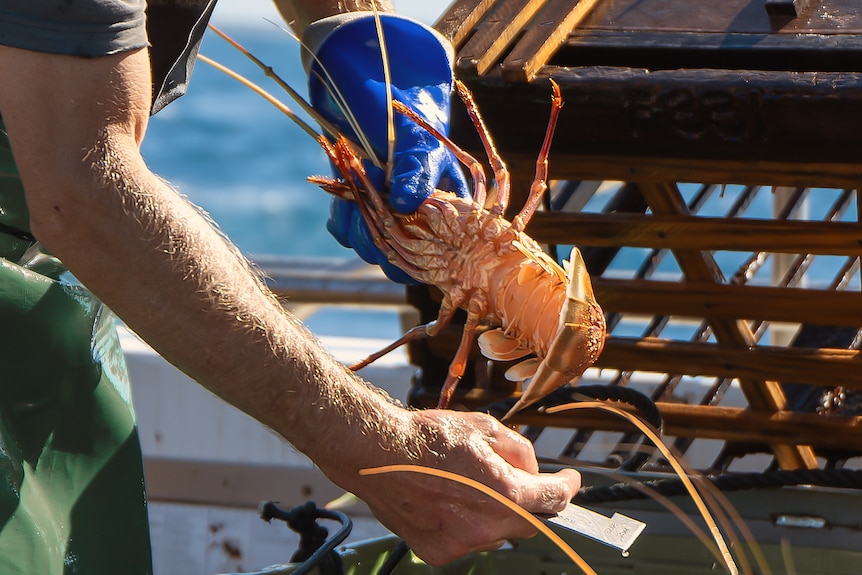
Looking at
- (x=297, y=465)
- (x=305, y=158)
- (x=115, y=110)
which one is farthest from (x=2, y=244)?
(x=305, y=158)

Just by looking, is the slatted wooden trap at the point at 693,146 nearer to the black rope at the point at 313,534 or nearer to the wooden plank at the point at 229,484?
the black rope at the point at 313,534

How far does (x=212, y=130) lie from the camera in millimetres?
25250

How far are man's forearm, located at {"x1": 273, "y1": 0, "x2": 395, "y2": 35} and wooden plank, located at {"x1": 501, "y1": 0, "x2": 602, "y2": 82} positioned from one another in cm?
26

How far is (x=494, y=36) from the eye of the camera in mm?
2021

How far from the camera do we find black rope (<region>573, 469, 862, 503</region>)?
5.08ft

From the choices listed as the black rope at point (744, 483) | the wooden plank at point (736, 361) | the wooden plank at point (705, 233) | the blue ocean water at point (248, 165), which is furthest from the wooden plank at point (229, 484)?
the blue ocean water at point (248, 165)

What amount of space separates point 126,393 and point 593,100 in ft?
3.10

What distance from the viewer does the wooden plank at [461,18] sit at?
2.06 meters

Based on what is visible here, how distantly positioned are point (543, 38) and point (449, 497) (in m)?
1.06

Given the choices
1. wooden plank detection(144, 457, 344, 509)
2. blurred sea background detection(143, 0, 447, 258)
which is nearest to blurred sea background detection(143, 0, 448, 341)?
blurred sea background detection(143, 0, 447, 258)

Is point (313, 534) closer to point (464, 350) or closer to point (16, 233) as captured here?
point (464, 350)

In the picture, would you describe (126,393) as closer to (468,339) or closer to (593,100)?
(468,339)

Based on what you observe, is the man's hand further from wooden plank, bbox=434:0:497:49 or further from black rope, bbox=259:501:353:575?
wooden plank, bbox=434:0:497:49

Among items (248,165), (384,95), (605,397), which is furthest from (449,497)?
(248,165)
